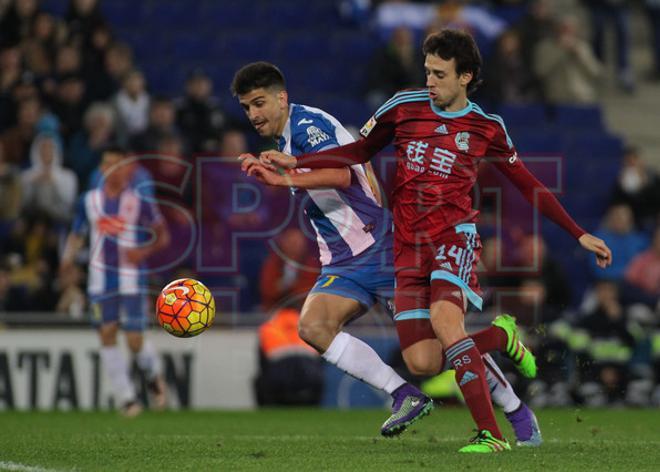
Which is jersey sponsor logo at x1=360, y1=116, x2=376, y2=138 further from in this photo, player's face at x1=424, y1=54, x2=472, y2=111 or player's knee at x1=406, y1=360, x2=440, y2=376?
player's knee at x1=406, y1=360, x2=440, y2=376

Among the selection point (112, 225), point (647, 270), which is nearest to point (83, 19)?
point (112, 225)

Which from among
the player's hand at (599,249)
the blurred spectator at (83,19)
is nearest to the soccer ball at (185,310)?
the player's hand at (599,249)

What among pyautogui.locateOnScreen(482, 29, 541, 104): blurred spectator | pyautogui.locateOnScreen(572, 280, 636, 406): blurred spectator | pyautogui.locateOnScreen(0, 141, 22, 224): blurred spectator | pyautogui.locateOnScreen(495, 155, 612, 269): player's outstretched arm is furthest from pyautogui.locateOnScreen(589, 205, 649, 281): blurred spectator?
pyautogui.locateOnScreen(495, 155, 612, 269): player's outstretched arm

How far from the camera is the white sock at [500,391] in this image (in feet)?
24.5

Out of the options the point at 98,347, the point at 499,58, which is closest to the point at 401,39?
the point at 499,58

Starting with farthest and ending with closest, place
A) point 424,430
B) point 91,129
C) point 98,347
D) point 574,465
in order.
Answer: point 91,129, point 98,347, point 424,430, point 574,465

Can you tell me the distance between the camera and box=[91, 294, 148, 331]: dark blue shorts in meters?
11.4

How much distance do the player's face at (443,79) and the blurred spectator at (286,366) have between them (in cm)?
565

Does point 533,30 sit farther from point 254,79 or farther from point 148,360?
point 254,79

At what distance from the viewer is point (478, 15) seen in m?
17.5

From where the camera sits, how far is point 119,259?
38.4ft

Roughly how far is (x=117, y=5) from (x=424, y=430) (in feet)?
31.9

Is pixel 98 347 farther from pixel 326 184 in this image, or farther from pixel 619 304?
pixel 326 184

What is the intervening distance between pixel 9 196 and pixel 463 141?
775 centimetres
